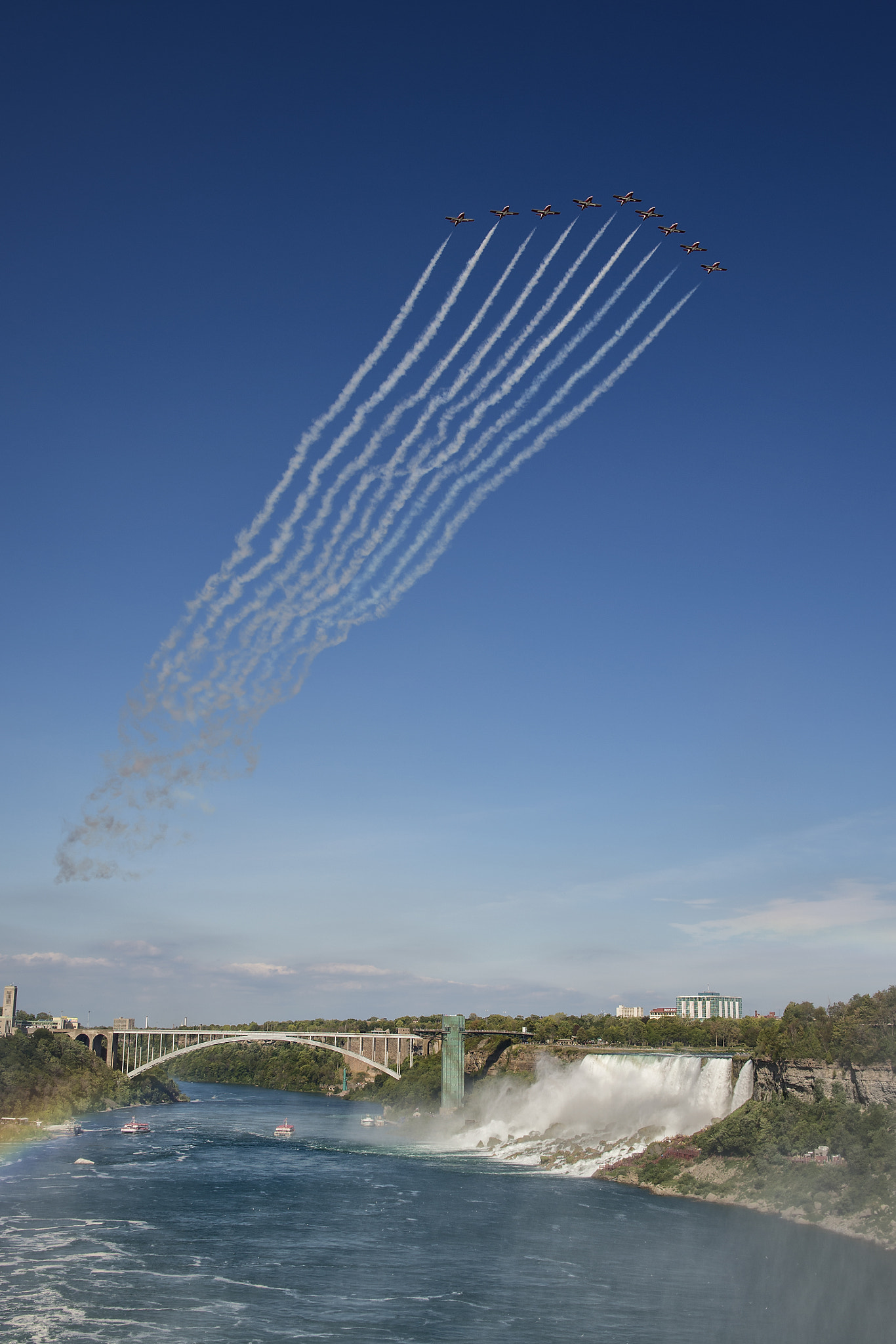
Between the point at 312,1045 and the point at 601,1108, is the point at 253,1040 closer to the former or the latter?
the point at 312,1045

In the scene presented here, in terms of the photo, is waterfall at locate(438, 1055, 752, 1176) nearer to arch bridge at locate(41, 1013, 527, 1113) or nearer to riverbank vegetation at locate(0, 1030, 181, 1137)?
arch bridge at locate(41, 1013, 527, 1113)

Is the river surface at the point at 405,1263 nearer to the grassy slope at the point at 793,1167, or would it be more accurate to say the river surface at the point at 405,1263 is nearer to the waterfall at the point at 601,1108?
the grassy slope at the point at 793,1167

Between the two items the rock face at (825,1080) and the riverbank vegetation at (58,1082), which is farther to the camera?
the riverbank vegetation at (58,1082)

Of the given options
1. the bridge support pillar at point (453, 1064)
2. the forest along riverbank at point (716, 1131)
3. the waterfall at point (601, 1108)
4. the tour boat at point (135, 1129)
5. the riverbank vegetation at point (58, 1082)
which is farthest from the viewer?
the bridge support pillar at point (453, 1064)

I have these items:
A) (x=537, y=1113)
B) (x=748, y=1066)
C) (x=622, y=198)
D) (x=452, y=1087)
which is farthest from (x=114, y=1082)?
(x=622, y=198)

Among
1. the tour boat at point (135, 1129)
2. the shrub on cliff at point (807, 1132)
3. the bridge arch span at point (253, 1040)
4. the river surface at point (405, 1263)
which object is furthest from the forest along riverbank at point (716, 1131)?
the tour boat at point (135, 1129)

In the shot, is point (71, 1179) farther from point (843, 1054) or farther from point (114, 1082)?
point (114, 1082)
